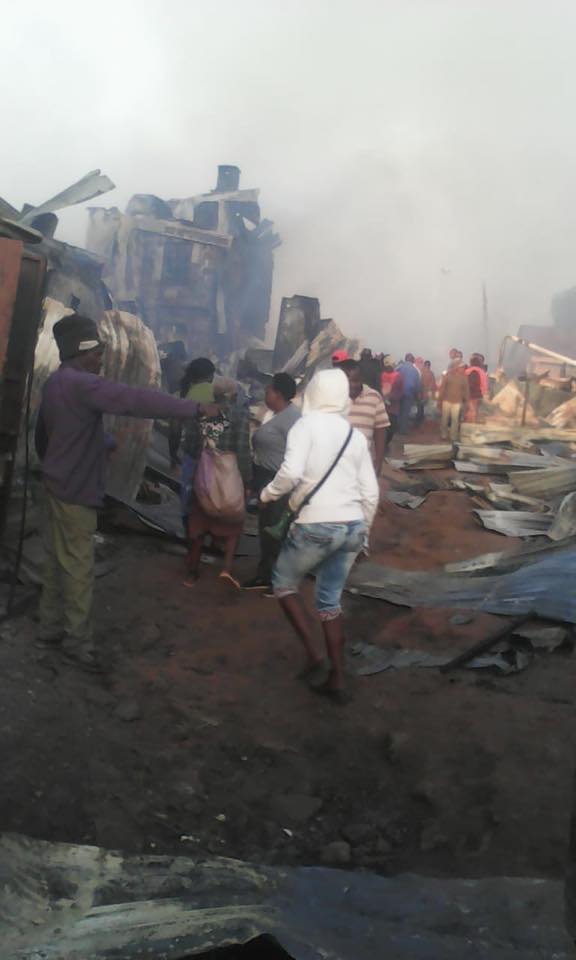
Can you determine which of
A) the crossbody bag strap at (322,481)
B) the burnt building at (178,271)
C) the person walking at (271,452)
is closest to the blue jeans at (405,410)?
the person walking at (271,452)

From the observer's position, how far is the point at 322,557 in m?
4.82

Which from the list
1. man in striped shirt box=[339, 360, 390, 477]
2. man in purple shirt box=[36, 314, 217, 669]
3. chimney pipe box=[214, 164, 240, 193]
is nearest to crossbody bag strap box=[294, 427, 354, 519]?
man in purple shirt box=[36, 314, 217, 669]

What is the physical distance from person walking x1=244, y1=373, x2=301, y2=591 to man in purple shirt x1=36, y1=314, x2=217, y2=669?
6.57 ft

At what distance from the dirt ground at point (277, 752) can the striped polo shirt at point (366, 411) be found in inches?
104

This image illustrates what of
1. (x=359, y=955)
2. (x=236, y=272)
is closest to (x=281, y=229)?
(x=236, y=272)

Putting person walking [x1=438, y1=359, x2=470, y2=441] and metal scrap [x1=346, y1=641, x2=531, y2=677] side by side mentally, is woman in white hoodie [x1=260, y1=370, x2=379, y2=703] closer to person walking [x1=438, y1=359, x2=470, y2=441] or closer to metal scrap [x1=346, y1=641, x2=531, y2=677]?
A: metal scrap [x1=346, y1=641, x2=531, y2=677]

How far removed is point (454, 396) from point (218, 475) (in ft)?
36.3

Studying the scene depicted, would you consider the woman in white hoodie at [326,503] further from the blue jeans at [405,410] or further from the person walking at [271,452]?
the blue jeans at [405,410]

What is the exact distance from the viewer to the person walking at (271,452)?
6.61 m

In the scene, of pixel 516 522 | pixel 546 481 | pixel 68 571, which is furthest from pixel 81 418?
pixel 546 481

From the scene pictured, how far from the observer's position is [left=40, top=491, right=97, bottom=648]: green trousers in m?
4.79

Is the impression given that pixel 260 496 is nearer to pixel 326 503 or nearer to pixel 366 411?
pixel 326 503

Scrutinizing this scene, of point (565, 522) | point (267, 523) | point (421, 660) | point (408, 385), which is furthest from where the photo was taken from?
point (408, 385)

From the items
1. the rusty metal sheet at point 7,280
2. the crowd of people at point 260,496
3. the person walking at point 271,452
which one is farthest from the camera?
the person walking at point 271,452
